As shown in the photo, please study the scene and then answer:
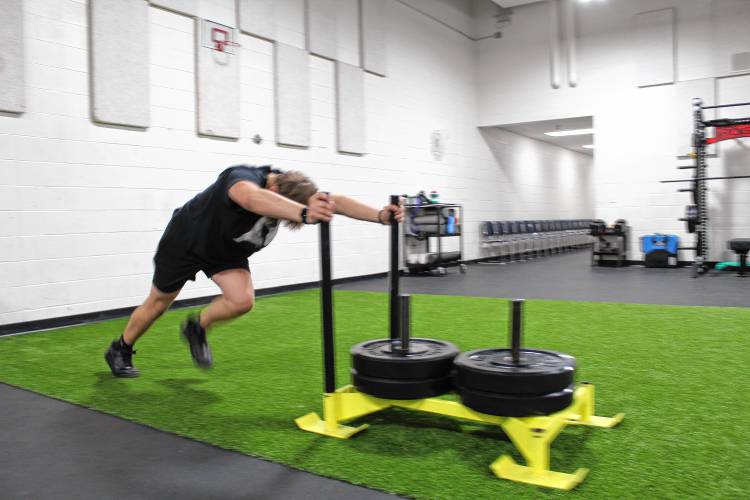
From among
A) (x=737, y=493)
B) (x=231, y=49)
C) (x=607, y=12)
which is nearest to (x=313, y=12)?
(x=231, y=49)

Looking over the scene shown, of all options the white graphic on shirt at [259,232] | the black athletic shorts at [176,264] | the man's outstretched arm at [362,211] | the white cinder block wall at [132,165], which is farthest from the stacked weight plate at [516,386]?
the white cinder block wall at [132,165]

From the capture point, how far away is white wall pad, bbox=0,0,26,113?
171 inches

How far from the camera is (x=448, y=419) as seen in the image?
226 cm

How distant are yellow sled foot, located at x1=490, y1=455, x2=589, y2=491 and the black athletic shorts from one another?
154 cm

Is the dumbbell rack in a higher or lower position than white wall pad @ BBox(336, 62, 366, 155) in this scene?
lower

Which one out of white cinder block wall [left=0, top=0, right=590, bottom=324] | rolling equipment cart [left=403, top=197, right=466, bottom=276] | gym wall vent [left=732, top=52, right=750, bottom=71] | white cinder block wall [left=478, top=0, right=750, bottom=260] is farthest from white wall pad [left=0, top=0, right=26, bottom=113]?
gym wall vent [left=732, top=52, right=750, bottom=71]

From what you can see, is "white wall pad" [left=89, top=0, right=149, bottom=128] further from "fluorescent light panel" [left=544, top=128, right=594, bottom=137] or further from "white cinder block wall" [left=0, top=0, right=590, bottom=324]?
"fluorescent light panel" [left=544, top=128, right=594, bottom=137]

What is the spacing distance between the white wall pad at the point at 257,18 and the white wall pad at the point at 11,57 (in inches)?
94.0

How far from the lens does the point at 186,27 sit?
5.76 m

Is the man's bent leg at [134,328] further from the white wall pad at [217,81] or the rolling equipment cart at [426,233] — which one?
the rolling equipment cart at [426,233]

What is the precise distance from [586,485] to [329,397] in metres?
0.91

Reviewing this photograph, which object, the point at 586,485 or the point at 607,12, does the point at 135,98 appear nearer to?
the point at 586,485

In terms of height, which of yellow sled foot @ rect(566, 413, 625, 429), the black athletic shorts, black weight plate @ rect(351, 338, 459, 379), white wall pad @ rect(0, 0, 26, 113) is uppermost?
white wall pad @ rect(0, 0, 26, 113)

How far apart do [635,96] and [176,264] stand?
367 inches
